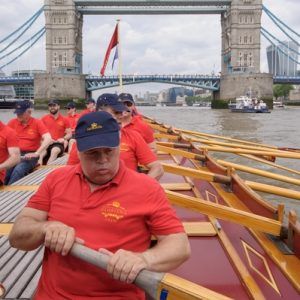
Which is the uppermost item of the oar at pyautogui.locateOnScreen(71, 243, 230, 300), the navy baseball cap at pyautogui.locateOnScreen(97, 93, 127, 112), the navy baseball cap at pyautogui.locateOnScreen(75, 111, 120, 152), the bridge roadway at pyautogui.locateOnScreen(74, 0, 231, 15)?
the bridge roadway at pyautogui.locateOnScreen(74, 0, 231, 15)

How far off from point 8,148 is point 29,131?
5.06 ft

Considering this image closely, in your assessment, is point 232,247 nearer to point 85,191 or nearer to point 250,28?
point 85,191

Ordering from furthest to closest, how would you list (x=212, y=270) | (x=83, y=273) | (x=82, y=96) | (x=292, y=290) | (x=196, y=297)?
1. (x=82, y=96)
2. (x=212, y=270)
3. (x=292, y=290)
4. (x=83, y=273)
5. (x=196, y=297)

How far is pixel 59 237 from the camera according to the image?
148 centimetres

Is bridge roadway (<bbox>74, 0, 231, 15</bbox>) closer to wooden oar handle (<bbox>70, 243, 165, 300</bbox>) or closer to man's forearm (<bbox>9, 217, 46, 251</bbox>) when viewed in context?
man's forearm (<bbox>9, 217, 46, 251</bbox>)

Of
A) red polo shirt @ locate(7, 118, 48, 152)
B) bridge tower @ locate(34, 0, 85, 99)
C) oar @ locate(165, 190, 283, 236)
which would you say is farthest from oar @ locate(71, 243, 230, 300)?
bridge tower @ locate(34, 0, 85, 99)

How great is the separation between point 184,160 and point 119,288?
4156mm

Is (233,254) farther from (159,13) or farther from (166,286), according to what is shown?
(159,13)

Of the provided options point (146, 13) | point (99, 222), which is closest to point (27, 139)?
point (99, 222)

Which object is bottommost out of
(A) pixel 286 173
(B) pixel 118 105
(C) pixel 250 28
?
(A) pixel 286 173

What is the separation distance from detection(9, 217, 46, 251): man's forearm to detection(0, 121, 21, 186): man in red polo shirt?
2693 mm

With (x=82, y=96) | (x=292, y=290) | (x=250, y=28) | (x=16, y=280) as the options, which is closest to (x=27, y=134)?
(x=16, y=280)

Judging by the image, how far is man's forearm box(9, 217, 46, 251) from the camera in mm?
1581

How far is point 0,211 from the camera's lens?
3600mm
